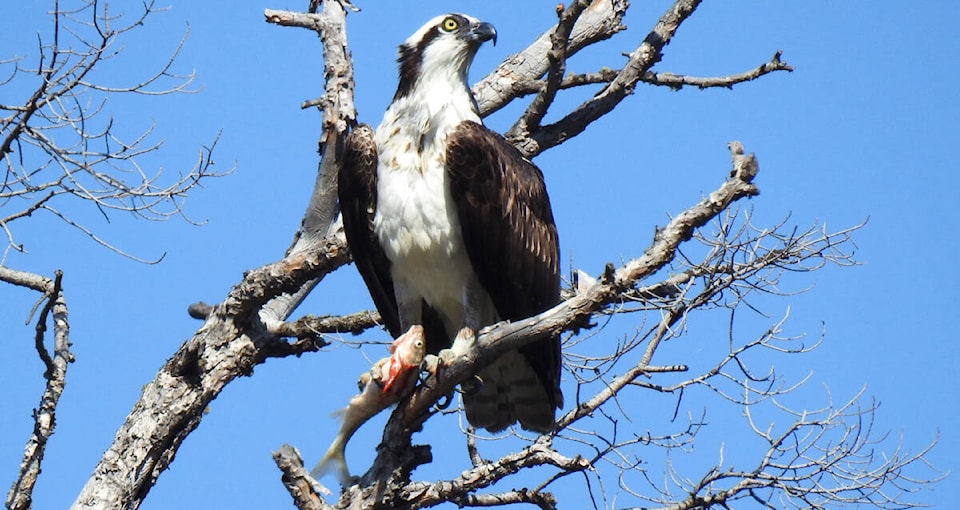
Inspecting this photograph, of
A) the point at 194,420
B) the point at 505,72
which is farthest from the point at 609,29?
the point at 194,420

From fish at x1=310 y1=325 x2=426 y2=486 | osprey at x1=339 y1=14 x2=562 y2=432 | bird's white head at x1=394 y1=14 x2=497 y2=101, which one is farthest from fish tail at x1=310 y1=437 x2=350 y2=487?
bird's white head at x1=394 y1=14 x2=497 y2=101

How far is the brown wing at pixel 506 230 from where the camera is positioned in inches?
243

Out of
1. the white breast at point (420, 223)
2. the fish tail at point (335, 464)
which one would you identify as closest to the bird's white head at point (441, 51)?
the white breast at point (420, 223)

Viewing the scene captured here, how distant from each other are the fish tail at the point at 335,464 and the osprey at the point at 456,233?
99 centimetres

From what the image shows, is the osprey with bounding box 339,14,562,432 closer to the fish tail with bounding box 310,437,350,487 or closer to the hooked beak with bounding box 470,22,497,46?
the hooked beak with bounding box 470,22,497,46

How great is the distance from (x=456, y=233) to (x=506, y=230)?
26 cm

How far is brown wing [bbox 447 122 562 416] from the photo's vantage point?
6.17 metres

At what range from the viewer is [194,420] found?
21.4ft

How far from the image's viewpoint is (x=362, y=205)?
6.42 meters

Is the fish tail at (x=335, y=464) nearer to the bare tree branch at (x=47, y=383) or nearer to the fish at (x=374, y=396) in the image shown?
the fish at (x=374, y=396)

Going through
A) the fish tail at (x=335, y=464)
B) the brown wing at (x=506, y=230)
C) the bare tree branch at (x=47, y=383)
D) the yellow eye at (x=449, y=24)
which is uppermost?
the yellow eye at (x=449, y=24)

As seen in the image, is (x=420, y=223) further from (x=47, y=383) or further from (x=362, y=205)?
(x=47, y=383)

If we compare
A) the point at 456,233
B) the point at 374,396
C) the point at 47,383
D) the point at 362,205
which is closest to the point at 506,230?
the point at 456,233

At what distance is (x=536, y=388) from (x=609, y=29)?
3.20 metres
